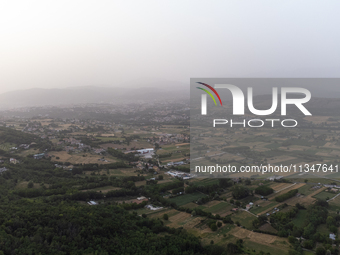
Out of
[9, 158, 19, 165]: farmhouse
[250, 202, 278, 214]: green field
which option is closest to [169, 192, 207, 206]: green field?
[250, 202, 278, 214]: green field

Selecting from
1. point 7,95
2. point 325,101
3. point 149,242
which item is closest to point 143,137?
point 149,242

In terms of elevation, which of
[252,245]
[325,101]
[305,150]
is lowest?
[252,245]

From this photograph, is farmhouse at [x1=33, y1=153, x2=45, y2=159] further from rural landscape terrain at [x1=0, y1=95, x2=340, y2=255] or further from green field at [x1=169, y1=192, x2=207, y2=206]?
green field at [x1=169, y1=192, x2=207, y2=206]

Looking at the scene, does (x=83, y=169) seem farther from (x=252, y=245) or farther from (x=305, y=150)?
(x=305, y=150)

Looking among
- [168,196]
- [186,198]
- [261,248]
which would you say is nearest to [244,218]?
[261,248]

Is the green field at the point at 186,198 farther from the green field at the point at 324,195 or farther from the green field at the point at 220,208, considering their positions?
the green field at the point at 324,195

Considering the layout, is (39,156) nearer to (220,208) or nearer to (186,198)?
(186,198)
